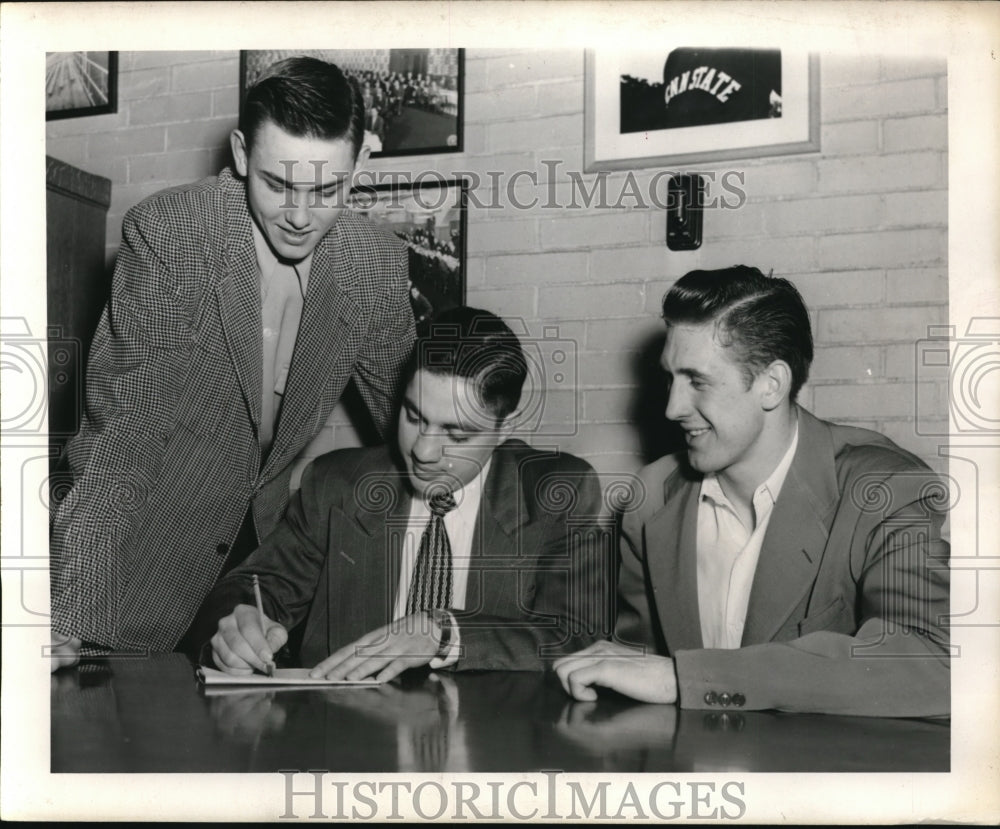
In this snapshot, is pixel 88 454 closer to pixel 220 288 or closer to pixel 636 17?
pixel 220 288

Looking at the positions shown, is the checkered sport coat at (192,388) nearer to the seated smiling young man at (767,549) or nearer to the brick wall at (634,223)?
the brick wall at (634,223)

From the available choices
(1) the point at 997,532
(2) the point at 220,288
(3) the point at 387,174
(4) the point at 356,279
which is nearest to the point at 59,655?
(2) the point at 220,288

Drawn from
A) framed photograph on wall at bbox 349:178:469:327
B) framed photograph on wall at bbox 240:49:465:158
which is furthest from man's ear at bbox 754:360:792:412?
framed photograph on wall at bbox 240:49:465:158

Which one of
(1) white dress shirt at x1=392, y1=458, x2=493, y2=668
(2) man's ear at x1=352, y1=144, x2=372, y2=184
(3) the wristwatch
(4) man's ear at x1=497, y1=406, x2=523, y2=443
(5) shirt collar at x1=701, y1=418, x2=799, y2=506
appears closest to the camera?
(3) the wristwatch

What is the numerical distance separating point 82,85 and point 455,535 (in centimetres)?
168

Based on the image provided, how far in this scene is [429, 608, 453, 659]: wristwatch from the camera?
1.92m

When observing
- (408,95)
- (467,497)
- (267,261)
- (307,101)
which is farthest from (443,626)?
(408,95)

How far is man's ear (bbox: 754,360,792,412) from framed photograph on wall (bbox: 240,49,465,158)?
100 cm

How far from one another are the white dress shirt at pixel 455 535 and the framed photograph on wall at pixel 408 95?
900mm

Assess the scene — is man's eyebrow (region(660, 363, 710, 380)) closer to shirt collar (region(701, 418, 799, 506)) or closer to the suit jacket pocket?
shirt collar (region(701, 418, 799, 506))

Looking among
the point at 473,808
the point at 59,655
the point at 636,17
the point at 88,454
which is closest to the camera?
the point at 473,808

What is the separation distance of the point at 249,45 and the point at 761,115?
1.12m

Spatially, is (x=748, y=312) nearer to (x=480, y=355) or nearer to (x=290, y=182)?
(x=480, y=355)

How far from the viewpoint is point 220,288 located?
7.86ft
